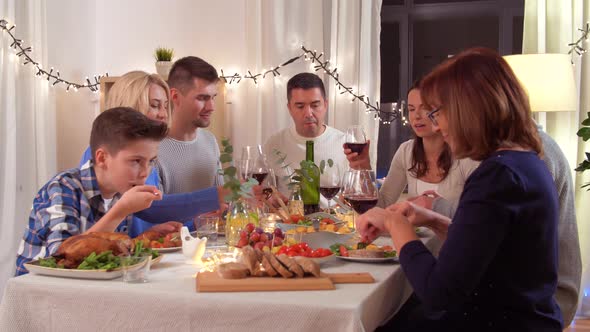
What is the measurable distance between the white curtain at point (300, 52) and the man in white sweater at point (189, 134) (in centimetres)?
160

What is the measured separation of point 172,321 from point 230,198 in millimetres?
588

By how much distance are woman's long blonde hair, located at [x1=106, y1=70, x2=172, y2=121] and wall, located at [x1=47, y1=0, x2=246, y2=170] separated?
209cm

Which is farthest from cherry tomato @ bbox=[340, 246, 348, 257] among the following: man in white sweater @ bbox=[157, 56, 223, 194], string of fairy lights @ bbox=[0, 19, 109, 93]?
string of fairy lights @ bbox=[0, 19, 109, 93]

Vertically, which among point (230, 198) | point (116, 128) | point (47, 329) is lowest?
point (47, 329)

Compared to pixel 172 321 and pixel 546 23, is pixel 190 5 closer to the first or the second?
pixel 546 23

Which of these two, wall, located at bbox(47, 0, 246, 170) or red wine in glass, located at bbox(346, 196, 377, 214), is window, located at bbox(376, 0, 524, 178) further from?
red wine in glass, located at bbox(346, 196, 377, 214)

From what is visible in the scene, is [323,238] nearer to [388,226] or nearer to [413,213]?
[413,213]

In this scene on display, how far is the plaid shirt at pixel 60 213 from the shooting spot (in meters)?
1.94

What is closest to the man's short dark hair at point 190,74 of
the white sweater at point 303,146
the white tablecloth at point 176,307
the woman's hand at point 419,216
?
the white sweater at point 303,146

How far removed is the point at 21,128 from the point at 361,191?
10.5ft

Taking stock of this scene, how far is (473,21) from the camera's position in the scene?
5234mm

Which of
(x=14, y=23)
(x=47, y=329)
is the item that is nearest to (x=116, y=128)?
(x=47, y=329)

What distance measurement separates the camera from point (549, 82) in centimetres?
371

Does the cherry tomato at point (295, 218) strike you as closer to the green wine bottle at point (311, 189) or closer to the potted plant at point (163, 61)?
the green wine bottle at point (311, 189)
